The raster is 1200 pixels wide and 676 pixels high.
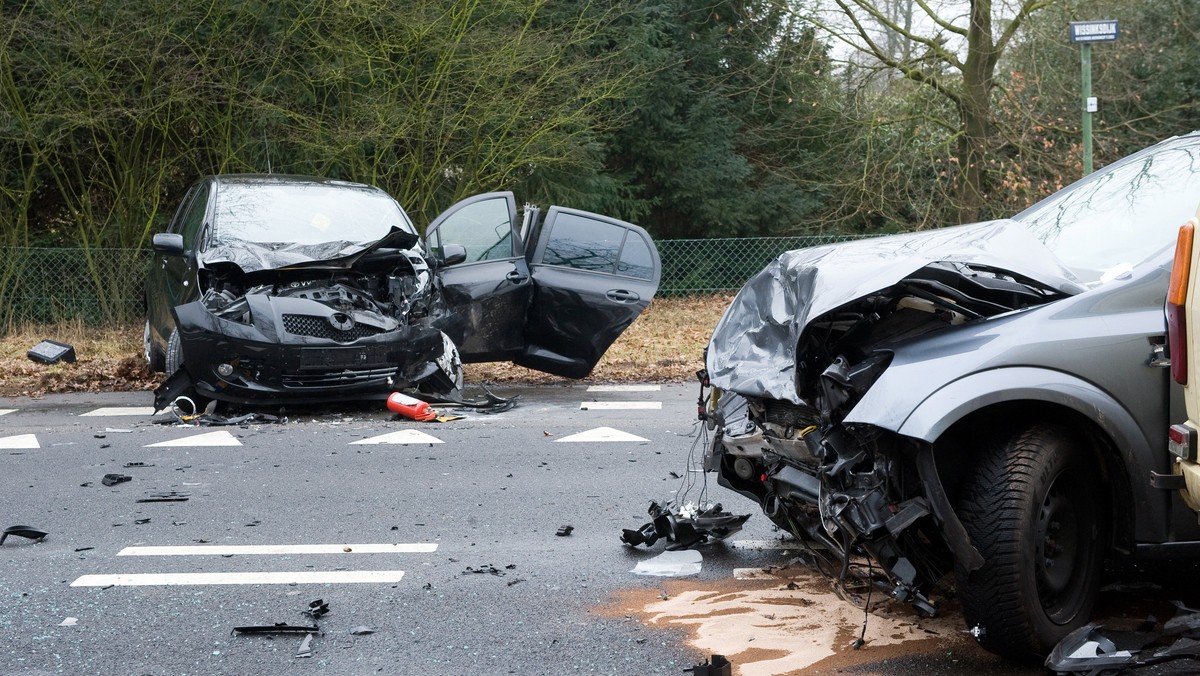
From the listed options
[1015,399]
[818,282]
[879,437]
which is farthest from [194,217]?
[1015,399]

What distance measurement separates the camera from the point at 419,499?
6.18m

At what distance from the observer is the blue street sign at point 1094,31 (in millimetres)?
10086

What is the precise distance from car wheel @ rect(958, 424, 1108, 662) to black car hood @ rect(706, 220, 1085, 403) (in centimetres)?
60

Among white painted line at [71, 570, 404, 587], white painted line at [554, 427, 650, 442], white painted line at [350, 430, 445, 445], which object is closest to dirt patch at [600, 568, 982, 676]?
white painted line at [71, 570, 404, 587]

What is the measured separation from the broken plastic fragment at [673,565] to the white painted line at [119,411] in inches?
218

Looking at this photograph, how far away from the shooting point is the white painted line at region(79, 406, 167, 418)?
9.23 m

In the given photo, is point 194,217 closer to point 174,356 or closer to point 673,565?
point 174,356

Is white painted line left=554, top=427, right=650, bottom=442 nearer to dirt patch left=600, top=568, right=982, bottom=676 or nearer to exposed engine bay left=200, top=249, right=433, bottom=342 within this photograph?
exposed engine bay left=200, top=249, right=433, bottom=342

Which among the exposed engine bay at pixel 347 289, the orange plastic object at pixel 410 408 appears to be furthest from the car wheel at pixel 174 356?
the orange plastic object at pixel 410 408

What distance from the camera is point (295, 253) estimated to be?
29.3 feet

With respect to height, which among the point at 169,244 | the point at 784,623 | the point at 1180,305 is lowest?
the point at 784,623

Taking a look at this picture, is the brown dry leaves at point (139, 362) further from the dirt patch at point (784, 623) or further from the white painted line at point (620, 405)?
the dirt patch at point (784, 623)

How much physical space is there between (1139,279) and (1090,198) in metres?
1.03

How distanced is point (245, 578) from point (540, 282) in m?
5.42
